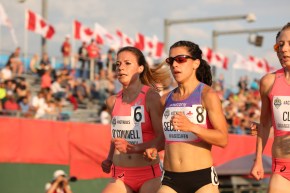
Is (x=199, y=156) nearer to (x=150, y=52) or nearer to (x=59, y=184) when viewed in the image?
(x=59, y=184)

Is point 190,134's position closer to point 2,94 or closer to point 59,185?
point 59,185

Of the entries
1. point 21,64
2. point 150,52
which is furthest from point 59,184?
point 150,52

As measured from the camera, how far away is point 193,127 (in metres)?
6.90

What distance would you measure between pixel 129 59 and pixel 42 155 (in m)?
10.3

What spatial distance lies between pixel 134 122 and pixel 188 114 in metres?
1.30

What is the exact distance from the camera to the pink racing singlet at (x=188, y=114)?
7402mm

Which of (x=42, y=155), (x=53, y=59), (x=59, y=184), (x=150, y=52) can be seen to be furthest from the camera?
(x=150, y=52)

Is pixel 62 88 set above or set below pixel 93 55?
below

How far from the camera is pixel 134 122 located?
8594 millimetres

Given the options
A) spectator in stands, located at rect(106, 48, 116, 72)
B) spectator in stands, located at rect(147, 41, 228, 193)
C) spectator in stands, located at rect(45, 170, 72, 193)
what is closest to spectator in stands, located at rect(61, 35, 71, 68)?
spectator in stands, located at rect(106, 48, 116, 72)

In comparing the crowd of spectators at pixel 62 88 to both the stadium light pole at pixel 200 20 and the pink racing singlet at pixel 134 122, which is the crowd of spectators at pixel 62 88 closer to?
the stadium light pole at pixel 200 20

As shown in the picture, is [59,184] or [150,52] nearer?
[59,184]

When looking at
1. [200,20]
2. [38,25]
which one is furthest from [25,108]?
[200,20]

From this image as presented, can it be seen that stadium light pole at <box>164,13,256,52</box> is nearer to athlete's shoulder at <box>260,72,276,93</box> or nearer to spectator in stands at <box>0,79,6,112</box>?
spectator in stands at <box>0,79,6,112</box>
